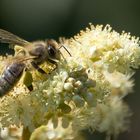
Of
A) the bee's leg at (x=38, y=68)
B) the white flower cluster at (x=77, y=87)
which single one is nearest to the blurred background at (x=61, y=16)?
the white flower cluster at (x=77, y=87)

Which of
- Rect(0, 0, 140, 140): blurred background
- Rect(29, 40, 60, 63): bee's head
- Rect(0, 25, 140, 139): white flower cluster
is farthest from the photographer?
Rect(0, 0, 140, 140): blurred background

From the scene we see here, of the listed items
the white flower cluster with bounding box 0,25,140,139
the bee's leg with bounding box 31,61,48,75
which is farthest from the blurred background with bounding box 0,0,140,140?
the bee's leg with bounding box 31,61,48,75

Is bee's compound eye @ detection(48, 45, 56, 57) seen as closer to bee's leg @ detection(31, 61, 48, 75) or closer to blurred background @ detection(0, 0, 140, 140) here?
bee's leg @ detection(31, 61, 48, 75)

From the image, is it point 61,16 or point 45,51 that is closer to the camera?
point 45,51

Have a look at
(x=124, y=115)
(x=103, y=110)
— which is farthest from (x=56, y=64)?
(x=124, y=115)

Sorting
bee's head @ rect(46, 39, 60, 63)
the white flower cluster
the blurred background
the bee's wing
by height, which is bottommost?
the white flower cluster

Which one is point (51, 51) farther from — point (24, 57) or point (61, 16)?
point (61, 16)

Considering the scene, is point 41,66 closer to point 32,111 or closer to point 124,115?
point 32,111

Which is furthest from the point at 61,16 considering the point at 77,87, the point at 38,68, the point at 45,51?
the point at 77,87
